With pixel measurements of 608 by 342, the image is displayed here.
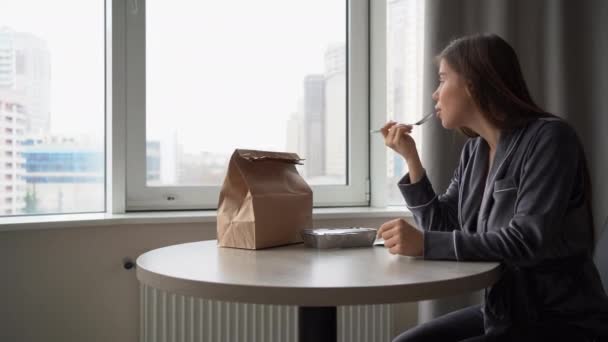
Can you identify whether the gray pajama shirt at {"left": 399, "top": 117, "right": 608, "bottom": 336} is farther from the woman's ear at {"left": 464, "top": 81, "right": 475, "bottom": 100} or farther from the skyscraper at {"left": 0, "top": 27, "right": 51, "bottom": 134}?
the skyscraper at {"left": 0, "top": 27, "right": 51, "bottom": 134}

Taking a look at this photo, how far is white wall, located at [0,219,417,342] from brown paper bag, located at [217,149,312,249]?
0.63 m

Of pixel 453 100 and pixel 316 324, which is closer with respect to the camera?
pixel 316 324

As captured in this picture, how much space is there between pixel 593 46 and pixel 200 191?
1.49m

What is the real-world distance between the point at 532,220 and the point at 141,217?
1.20m

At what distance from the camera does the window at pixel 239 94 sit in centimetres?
199

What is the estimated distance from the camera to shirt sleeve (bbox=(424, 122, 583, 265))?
3.55 ft

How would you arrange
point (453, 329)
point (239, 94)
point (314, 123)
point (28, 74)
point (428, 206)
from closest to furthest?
point (453, 329) → point (428, 206) → point (28, 74) → point (239, 94) → point (314, 123)

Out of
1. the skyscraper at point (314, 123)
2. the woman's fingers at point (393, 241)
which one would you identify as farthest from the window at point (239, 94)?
the woman's fingers at point (393, 241)

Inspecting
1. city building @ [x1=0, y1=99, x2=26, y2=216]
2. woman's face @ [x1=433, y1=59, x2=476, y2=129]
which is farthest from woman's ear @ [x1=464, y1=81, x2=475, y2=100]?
city building @ [x1=0, y1=99, x2=26, y2=216]

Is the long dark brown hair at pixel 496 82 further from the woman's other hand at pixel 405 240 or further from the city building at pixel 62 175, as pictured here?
the city building at pixel 62 175

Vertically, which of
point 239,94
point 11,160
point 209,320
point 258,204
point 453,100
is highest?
point 239,94

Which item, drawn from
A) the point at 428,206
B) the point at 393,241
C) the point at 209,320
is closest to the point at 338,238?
the point at 393,241

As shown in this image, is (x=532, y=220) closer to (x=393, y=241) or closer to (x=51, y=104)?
(x=393, y=241)

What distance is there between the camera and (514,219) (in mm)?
1103
